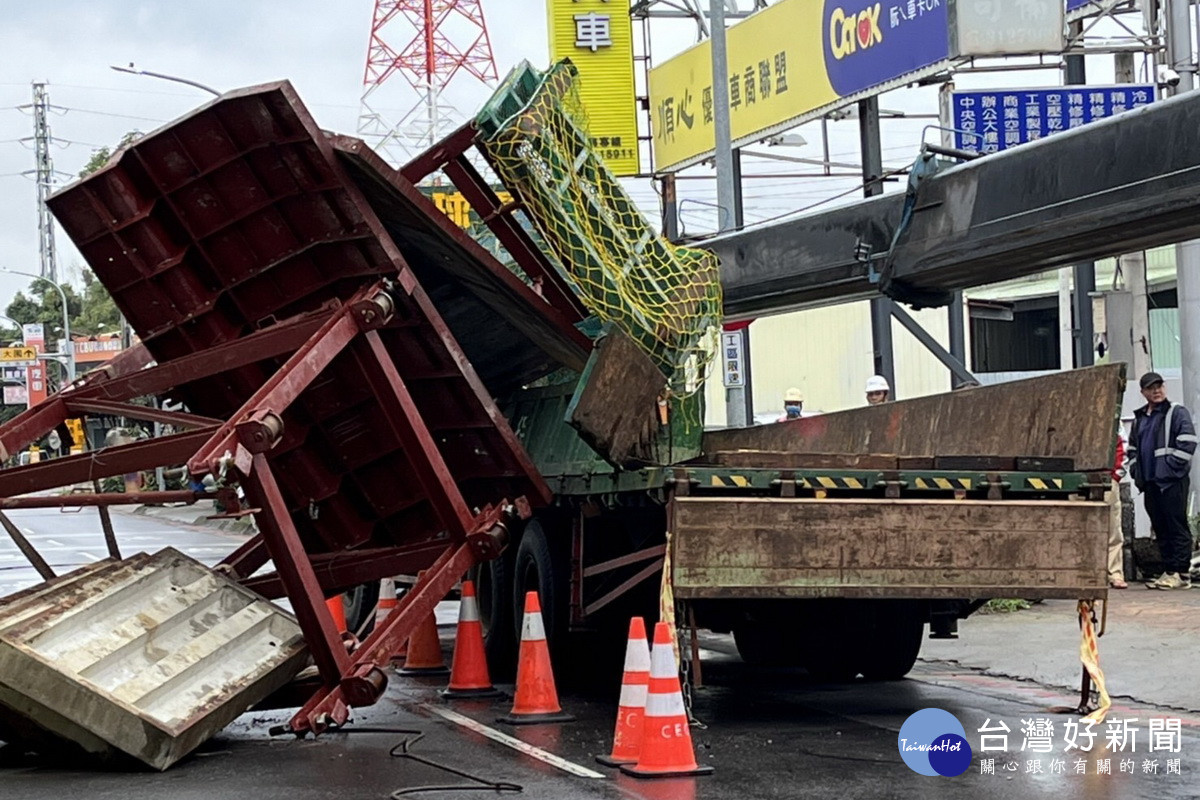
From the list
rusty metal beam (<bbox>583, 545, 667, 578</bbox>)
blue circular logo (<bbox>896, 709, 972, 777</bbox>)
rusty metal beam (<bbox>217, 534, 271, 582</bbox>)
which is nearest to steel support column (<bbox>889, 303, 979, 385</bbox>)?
rusty metal beam (<bbox>583, 545, 667, 578</bbox>)

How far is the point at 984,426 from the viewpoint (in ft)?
33.5

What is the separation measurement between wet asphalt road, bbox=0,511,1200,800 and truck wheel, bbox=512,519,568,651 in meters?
0.48

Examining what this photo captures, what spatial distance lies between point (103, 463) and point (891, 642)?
16.0ft

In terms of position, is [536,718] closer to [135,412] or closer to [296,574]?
[296,574]

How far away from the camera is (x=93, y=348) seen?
86.8 m

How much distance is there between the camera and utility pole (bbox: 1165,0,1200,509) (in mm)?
15086

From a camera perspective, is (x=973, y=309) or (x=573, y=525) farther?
(x=973, y=309)

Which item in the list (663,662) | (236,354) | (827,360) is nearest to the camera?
(663,662)

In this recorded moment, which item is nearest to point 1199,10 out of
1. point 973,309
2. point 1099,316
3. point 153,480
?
point 1099,316

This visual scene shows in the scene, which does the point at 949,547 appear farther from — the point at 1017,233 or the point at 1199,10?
the point at 1199,10

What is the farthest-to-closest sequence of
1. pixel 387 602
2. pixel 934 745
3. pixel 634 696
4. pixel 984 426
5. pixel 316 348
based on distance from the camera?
pixel 387 602
pixel 984 426
pixel 316 348
pixel 934 745
pixel 634 696

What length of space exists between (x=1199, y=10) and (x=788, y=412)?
5065 millimetres

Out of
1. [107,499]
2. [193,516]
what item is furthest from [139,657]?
[193,516]

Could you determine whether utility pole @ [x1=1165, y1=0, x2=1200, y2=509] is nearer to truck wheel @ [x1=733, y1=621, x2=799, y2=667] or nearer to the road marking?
truck wheel @ [x1=733, y1=621, x2=799, y2=667]
